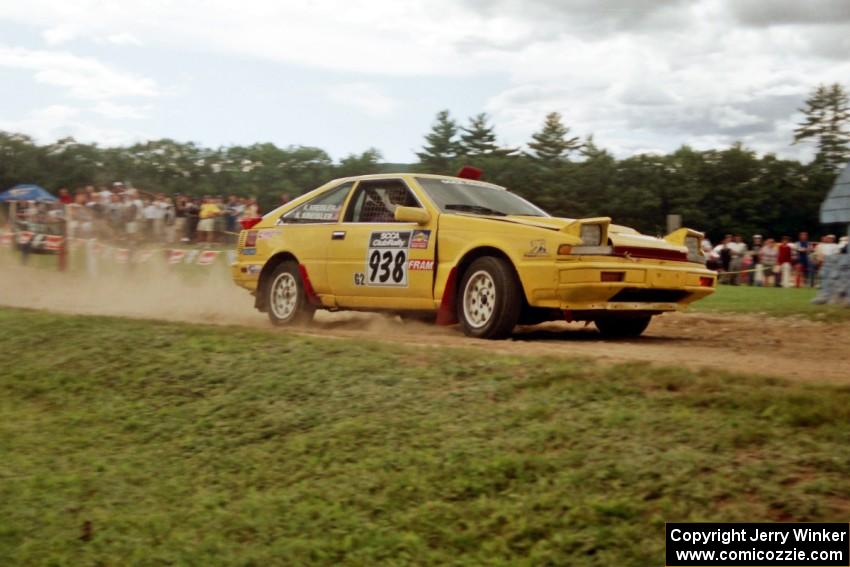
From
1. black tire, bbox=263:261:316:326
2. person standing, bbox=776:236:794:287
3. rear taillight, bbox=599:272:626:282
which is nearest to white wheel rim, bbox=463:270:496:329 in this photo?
rear taillight, bbox=599:272:626:282

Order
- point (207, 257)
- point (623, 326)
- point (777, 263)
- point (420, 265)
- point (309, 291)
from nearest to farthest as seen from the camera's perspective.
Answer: point (420, 265) < point (623, 326) < point (309, 291) < point (207, 257) < point (777, 263)

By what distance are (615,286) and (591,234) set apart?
0.49 metres

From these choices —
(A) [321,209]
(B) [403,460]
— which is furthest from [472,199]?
(B) [403,460]

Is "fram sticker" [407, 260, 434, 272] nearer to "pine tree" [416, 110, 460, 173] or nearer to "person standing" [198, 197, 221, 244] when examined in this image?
"person standing" [198, 197, 221, 244]

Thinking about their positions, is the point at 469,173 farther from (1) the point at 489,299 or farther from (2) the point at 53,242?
(2) the point at 53,242

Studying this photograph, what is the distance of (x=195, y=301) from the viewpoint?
13.4 metres

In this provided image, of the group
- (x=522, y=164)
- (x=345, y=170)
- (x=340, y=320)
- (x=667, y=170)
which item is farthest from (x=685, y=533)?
(x=667, y=170)

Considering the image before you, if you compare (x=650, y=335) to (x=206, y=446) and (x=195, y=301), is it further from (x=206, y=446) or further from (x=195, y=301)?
(x=195, y=301)

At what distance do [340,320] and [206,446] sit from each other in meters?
5.29

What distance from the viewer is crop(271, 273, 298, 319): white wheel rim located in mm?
9883

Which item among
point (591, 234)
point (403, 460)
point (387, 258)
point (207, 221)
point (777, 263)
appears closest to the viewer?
point (403, 460)

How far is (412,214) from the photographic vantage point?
8.58m

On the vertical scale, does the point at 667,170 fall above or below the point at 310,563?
above

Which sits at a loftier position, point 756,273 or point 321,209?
point 321,209
